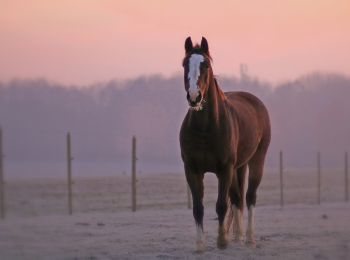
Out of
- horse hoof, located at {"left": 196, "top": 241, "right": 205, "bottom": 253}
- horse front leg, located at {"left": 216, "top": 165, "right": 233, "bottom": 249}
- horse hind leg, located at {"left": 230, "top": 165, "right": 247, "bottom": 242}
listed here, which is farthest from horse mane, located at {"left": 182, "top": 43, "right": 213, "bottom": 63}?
horse hoof, located at {"left": 196, "top": 241, "right": 205, "bottom": 253}

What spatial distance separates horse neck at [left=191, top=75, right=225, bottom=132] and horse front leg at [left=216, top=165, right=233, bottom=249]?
0.61 metres

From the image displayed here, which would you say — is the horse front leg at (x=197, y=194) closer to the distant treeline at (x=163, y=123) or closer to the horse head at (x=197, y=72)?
the horse head at (x=197, y=72)

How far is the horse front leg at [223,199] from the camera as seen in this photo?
29.0ft

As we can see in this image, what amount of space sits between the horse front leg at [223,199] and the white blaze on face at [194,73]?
141 cm

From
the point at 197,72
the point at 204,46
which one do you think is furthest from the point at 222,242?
the point at 204,46

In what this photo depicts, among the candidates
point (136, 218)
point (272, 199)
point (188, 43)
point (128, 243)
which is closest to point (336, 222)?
point (136, 218)

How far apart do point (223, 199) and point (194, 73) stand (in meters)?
1.87

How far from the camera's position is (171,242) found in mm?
10023

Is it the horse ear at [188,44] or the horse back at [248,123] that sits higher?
the horse ear at [188,44]

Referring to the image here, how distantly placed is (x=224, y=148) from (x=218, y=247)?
141 cm

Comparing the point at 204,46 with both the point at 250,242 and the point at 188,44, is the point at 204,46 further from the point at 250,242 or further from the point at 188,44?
the point at 250,242

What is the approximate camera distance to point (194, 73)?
804 cm

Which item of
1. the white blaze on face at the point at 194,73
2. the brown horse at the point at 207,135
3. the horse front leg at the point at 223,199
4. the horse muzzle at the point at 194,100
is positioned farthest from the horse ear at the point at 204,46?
the horse front leg at the point at 223,199

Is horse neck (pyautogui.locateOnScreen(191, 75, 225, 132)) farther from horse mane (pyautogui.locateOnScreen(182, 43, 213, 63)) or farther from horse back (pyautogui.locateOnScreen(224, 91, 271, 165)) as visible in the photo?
horse back (pyautogui.locateOnScreen(224, 91, 271, 165))
